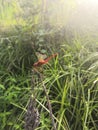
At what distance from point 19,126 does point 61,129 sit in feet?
0.73

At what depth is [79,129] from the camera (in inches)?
69.4

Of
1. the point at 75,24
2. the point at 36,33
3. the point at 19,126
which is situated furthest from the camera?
the point at 75,24

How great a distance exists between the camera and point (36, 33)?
221 cm

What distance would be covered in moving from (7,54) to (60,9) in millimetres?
535

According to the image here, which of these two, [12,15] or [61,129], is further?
[12,15]

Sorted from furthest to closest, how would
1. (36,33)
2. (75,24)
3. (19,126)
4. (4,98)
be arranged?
(75,24) → (36,33) → (4,98) → (19,126)

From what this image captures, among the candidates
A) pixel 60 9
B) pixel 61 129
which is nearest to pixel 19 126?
pixel 61 129

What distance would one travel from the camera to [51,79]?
6.32 ft

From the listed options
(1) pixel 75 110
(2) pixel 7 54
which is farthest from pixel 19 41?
(1) pixel 75 110

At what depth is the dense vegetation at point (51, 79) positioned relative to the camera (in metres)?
1.77

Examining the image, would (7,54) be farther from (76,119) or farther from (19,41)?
(76,119)

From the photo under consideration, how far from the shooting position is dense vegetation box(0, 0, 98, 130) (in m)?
1.77

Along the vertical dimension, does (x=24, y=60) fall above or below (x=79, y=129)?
above

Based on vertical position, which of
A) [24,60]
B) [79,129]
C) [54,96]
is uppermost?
[24,60]
